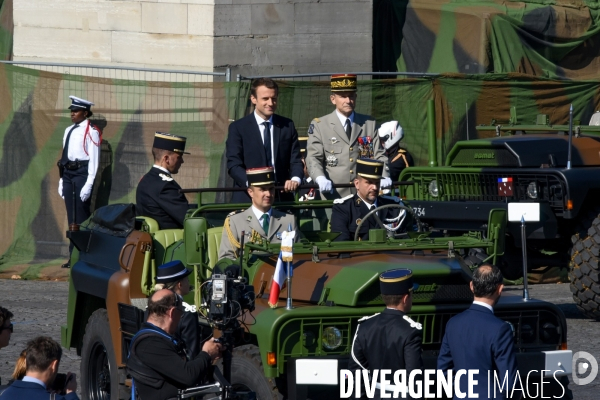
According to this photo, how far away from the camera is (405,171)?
12.4m

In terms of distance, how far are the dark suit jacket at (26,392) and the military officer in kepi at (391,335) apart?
159 cm

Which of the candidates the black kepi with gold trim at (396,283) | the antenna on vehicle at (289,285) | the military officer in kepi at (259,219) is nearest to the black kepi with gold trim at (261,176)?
the military officer in kepi at (259,219)

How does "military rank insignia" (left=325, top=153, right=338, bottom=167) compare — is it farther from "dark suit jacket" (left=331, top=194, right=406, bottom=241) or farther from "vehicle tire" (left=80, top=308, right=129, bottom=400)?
"vehicle tire" (left=80, top=308, right=129, bottom=400)

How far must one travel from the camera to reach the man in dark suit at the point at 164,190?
869 cm

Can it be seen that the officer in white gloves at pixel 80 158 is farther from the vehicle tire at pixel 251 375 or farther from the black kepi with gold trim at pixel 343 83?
the vehicle tire at pixel 251 375

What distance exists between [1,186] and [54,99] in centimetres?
129

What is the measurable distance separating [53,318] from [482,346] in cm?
665

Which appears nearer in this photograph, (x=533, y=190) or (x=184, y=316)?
(x=184, y=316)

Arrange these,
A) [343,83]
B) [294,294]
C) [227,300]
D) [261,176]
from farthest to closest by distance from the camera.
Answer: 1. [343,83]
2. [261,176]
3. [294,294]
4. [227,300]

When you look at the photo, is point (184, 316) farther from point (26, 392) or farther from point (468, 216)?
point (468, 216)

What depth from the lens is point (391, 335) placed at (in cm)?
586

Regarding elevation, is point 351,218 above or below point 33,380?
above

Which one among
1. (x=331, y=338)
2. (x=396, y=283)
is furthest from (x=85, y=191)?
(x=396, y=283)

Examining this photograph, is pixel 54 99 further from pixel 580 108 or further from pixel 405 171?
pixel 580 108
